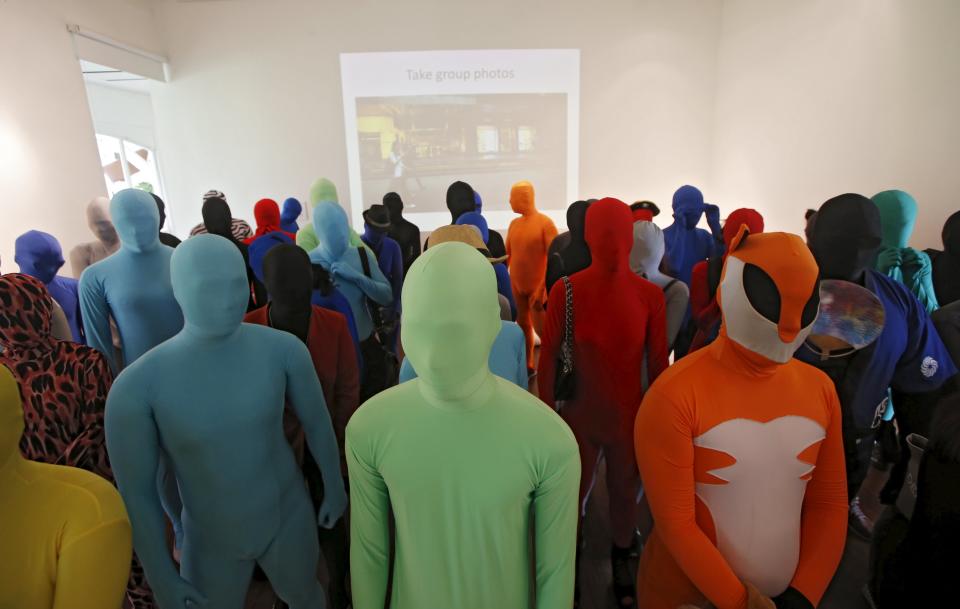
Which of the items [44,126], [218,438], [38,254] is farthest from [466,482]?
[44,126]

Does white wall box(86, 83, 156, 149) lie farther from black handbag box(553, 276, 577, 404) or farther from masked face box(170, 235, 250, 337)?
black handbag box(553, 276, 577, 404)

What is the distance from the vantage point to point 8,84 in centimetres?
406

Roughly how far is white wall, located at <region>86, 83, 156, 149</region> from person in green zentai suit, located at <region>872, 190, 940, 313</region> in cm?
772

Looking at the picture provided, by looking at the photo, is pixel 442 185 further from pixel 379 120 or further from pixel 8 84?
pixel 8 84

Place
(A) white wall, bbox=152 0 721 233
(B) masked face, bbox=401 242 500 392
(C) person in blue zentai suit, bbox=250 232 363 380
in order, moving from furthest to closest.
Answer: (A) white wall, bbox=152 0 721 233
(C) person in blue zentai suit, bbox=250 232 363 380
(B) masked face, bbox=401 242 500 392

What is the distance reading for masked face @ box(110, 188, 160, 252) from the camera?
2117mm

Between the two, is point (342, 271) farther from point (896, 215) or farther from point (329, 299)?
point (896, 215)

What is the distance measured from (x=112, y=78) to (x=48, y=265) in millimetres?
4562

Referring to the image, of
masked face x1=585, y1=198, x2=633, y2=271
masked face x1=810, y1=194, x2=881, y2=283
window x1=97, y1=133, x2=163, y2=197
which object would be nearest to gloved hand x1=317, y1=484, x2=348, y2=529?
masked face x1=585, y1=198, x2=633, y2=271

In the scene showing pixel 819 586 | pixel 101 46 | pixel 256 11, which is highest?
pixel 256 11

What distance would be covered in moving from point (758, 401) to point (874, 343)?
0.79m

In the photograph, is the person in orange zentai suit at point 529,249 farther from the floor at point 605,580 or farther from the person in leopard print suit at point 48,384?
the person in leopard print suit at point 48,384

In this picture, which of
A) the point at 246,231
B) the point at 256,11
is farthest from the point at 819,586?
the point at 256,11

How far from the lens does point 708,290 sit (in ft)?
7.97
